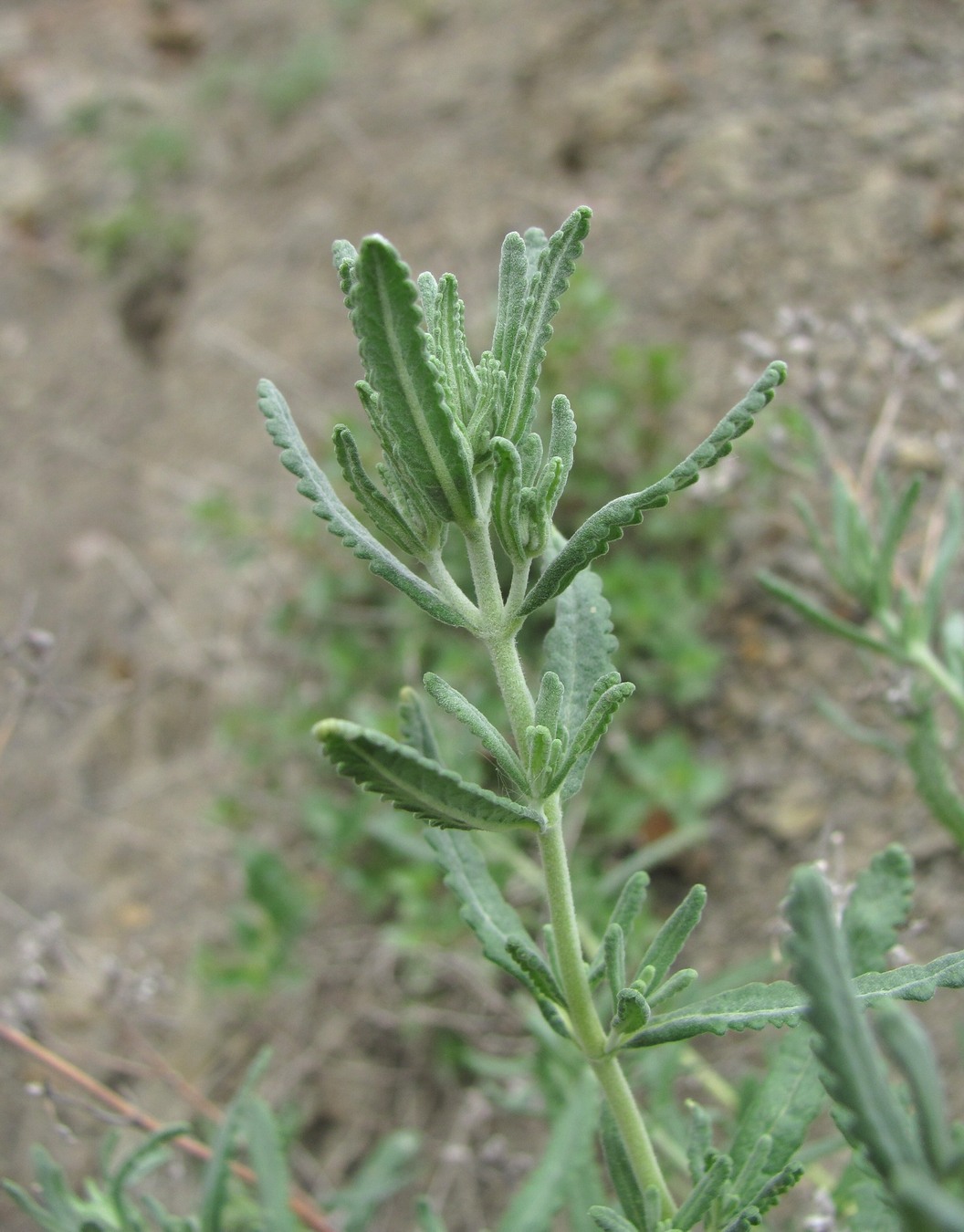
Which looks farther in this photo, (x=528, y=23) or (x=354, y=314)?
(x=528, y=23)

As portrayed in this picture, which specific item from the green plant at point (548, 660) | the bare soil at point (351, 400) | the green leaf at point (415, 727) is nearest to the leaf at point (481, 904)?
the green plant at point (548, 660)

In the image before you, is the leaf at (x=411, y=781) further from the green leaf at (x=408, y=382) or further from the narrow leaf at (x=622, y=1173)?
the narrow leaf at (x=622, y=1173)

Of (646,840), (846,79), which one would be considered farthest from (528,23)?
(646,840)

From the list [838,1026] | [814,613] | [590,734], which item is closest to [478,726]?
[590,734]

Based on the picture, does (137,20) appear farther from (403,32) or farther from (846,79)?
(846,79)

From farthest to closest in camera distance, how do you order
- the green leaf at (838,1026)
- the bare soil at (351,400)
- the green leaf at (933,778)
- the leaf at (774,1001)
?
1. the bare soil at (351,400)
2. the green leaf at (933,778)
3. the leaf at (774,1001)
4. the green leaf at (838,1026)

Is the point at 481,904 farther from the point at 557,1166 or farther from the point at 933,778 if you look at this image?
the point at 933,778

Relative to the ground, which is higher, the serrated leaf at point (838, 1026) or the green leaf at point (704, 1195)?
the serrated leaf at point (838, 1026)
